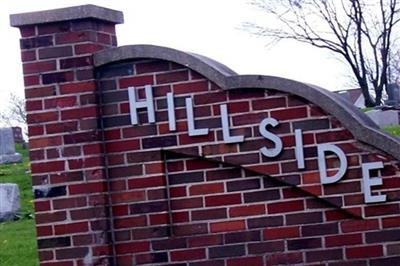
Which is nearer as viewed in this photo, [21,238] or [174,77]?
[174,77]

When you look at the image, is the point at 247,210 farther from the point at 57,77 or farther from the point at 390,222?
the point at 57,77

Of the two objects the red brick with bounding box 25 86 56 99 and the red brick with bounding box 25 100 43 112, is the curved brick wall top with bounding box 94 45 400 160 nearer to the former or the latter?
the red brick with bounding box 25 86 56 99

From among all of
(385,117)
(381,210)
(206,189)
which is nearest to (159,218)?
(206,189)

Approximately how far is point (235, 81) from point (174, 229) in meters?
0.96

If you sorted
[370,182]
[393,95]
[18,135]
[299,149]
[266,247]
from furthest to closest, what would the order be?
1. [18,135]
2. [393,95]
3. [266,247]
4. [299,149]
5. [370,182]

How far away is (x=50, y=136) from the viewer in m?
6.66

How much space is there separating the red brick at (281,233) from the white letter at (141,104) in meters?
0.94

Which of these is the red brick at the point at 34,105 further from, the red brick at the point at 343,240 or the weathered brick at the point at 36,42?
the red brick at the point at 343,240

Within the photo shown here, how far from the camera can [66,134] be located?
662cm

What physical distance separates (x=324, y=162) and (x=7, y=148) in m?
19.9

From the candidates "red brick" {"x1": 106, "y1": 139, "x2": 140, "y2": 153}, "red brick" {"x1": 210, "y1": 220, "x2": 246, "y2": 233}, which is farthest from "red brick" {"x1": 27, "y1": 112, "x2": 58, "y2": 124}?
"red brick" {"x1": 210, "y1": 220, "x2": 246, "y2": 233}

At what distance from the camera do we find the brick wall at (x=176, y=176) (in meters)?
6.21

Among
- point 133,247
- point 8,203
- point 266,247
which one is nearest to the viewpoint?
point 266,247

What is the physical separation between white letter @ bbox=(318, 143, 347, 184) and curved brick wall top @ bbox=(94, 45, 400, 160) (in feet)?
0.44
